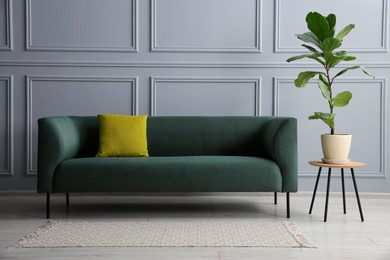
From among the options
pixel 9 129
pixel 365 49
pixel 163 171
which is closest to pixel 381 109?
pixel 365 49

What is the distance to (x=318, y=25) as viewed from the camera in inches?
149

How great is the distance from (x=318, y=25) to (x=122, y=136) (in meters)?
1.59

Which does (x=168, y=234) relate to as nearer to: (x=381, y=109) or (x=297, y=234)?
(x=297, y=234)

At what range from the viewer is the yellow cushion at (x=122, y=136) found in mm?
3891

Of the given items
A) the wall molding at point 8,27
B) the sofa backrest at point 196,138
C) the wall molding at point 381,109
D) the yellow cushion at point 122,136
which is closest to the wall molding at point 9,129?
the wall molding at point 8,27

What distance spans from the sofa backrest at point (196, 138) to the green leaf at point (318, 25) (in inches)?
28.3

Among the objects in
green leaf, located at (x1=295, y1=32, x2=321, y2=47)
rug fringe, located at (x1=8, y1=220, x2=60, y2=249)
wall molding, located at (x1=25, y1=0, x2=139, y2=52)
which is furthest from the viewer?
wall molding, located at (x1=25, y1=0, x2=139, y2=52)

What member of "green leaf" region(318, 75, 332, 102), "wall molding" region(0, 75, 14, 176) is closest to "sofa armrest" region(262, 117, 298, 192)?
"green leaf" region(318, 75, 332, 102)

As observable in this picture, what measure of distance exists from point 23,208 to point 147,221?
106cm

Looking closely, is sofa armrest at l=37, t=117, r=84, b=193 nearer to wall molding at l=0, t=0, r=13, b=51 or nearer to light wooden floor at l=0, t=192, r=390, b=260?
light wooden floor at l=0, t=192, r=390, b=260

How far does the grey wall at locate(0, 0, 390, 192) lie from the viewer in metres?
4.49

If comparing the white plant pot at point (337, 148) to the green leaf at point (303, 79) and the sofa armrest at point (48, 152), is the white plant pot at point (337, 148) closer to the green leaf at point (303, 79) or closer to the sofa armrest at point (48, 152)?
the green leaf at point (303, 79)

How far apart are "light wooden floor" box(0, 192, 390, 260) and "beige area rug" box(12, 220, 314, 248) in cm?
9

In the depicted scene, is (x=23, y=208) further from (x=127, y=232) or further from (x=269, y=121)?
(x=269, y=121)
